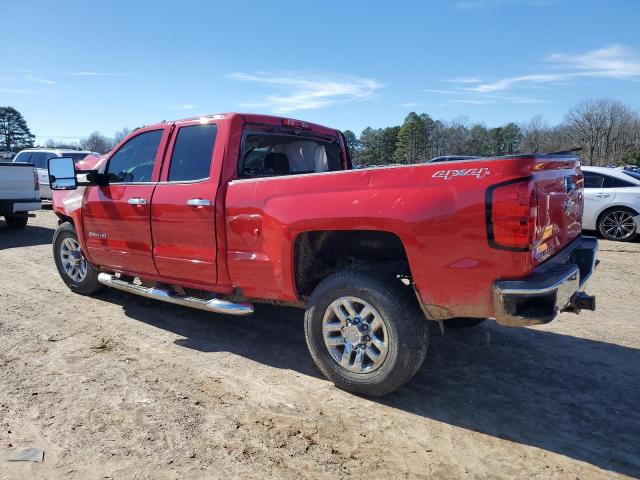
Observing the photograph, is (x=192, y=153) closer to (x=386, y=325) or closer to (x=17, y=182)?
(x=386, y=325)

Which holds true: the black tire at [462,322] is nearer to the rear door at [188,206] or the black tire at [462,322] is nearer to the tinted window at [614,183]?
the rear door at [188,206]

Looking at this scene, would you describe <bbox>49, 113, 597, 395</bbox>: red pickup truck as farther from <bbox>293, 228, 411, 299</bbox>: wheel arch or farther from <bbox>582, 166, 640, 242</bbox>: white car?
<bbox>582, 166, 640, 242</bbox>: white car

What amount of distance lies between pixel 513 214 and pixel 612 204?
911 cm

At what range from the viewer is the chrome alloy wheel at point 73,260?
5965mm

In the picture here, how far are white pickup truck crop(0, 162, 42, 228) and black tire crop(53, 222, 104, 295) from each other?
20.1ft

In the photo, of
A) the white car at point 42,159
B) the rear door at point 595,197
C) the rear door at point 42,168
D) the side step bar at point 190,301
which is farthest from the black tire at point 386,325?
the rear door at point 42,168

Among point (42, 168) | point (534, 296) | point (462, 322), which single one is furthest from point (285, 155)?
point (42, 168)

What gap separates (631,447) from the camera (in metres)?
2.84

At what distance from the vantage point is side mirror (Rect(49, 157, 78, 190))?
516 cm

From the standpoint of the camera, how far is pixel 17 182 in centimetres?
1123

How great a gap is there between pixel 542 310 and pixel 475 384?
1.11 metres

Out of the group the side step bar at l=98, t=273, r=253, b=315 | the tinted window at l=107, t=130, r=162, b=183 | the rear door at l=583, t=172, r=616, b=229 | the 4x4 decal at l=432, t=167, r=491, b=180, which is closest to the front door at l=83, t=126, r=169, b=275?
the tinted window at l=107, t=130, r=162, b=183

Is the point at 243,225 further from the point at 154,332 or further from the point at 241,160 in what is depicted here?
the point at 154,332

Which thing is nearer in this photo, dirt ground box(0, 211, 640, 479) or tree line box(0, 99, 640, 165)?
dirt ground box(0, 211, 640, 479)
